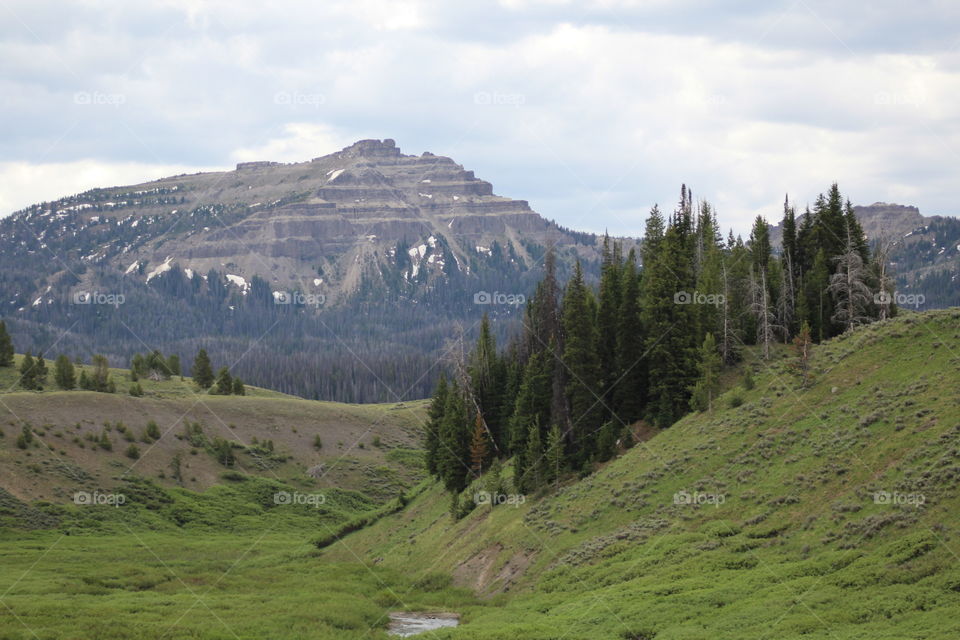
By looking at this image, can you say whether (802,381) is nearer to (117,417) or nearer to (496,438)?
(496,438)

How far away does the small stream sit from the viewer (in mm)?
43625

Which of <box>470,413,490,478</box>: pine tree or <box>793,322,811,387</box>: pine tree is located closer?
<box>793,322,811,387</box>: pine tree

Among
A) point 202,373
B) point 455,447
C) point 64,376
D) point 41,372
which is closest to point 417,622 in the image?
point 455,447

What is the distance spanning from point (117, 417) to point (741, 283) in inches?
3159

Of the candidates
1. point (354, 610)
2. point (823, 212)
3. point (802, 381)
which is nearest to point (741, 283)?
point (823, 212)

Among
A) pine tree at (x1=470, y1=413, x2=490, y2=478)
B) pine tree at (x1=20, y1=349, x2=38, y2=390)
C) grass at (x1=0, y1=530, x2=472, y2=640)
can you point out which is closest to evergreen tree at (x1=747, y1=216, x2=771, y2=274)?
pine tree at (x1=470, y1=413, x2=490, y2=478)

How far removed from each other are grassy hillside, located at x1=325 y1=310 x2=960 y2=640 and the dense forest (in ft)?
14.1

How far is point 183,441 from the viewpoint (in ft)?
361

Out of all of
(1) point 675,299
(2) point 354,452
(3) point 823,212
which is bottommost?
(2) point 354,452

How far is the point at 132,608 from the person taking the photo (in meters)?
46.9

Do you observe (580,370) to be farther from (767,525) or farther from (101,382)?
(101,382)

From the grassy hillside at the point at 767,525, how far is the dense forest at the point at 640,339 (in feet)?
14.1

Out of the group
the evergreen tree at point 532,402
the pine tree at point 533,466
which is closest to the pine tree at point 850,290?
the evergreen tree at point 532,402

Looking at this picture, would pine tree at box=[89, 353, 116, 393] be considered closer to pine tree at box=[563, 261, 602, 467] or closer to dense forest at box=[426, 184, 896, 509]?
dense forest at box=[426, 184, 896, 509]
